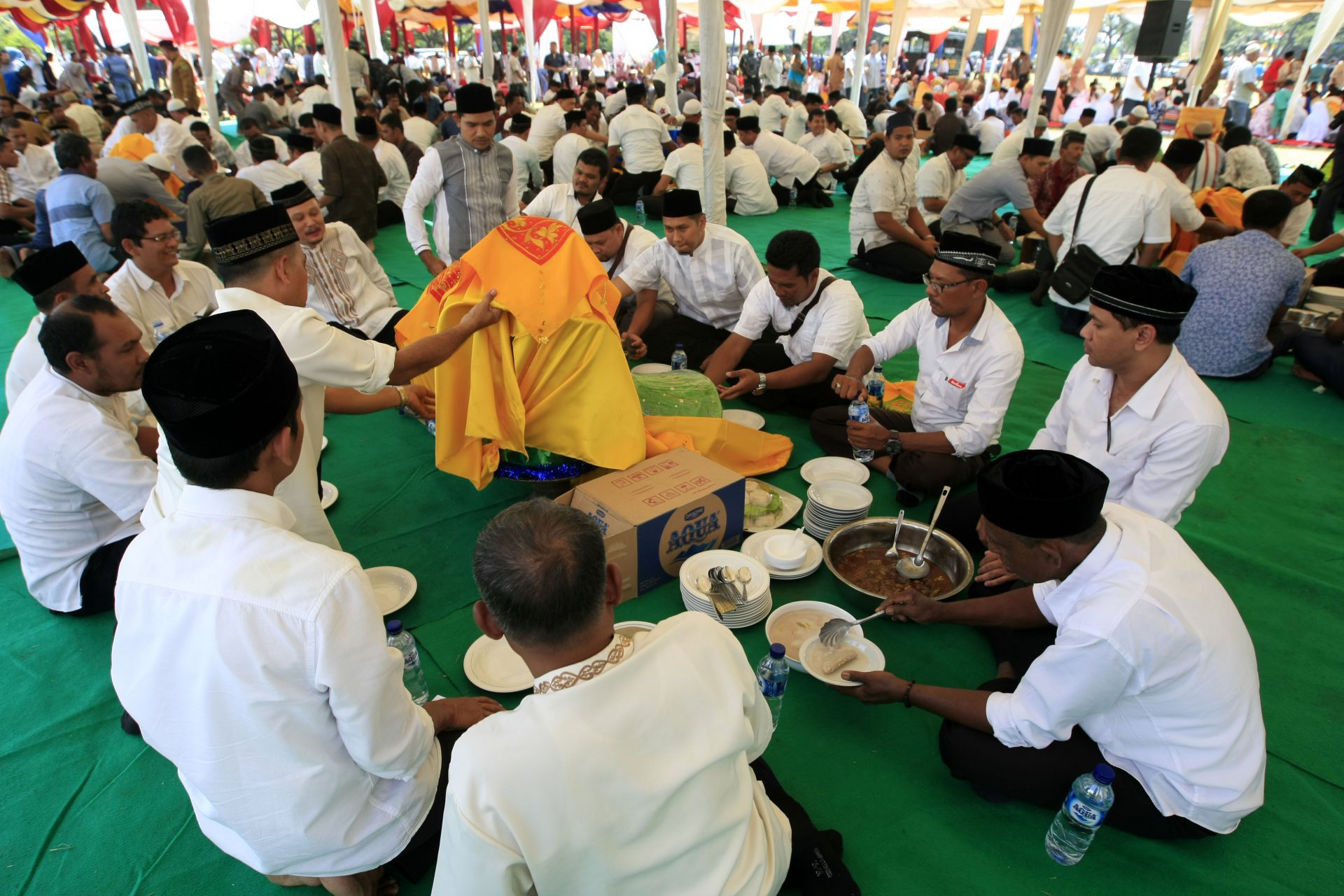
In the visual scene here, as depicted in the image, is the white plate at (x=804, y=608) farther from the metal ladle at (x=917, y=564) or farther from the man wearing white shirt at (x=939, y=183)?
the man wearing white shirt at (x=939, y=183)

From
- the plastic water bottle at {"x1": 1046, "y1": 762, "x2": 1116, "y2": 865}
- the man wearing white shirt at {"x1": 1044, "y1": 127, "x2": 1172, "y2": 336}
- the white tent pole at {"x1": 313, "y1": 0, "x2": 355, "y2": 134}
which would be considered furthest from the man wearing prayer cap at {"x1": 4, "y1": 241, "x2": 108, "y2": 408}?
the man wearing white shirt at {"x1": 1044, "y1": 127, "x2": 1172, "y2": 336}

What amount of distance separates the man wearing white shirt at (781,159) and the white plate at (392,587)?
8848 mm

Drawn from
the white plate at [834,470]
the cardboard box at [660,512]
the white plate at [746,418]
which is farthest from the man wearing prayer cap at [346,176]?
the white plate at [834,470]

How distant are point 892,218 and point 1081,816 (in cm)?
637

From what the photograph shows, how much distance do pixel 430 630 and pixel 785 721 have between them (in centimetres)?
151

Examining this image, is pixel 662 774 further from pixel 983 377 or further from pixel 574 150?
pixel 574 150

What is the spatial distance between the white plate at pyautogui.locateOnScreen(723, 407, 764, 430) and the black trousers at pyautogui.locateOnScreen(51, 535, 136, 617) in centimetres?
305

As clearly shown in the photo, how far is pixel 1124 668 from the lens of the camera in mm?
1854

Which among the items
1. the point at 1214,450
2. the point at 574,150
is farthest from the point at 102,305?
the point at 574,150

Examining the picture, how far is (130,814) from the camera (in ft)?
7.72

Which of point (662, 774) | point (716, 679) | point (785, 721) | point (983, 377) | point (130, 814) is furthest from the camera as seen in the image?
point (983, 377)

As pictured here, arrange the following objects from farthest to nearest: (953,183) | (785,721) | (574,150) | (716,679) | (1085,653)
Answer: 1. (574,150)
2. (953,183)
3. (785,721)
4. (1085,653)
5. (716,679)

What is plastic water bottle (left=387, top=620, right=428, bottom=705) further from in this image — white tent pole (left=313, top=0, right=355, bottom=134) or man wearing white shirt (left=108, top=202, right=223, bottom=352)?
white tent pole (left=313, top=0, right=355, bottom=134)

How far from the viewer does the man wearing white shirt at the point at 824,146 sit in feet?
38.5
